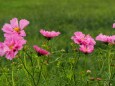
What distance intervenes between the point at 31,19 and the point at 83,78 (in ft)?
23.1

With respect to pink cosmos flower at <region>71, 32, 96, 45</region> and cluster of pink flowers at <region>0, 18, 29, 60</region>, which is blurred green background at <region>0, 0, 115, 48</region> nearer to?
pink cosmos flower at <region>71, 32, 96, 45</region>

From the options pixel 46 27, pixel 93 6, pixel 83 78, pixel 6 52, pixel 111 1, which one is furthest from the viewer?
pixel 111 1

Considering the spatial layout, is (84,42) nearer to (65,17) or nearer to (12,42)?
(12,42)

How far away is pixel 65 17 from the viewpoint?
10.7 m

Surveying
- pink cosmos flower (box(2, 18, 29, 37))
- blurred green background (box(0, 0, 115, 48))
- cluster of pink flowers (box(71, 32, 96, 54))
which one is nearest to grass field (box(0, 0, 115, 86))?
blurred green background (box(0, 0, 115, 48))

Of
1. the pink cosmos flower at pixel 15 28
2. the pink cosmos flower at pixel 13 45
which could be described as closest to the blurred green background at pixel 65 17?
the pink cosmos flower at pixel 15 28

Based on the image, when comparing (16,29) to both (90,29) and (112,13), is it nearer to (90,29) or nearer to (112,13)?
(90,29)

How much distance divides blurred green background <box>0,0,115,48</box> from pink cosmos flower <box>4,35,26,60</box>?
4267 mm

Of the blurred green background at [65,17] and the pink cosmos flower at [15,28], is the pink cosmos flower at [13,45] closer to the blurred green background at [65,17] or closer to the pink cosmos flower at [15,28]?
the pink cosmos flower at [15,28]

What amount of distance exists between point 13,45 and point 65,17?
26.2ft

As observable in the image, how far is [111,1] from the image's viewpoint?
14.9 metres

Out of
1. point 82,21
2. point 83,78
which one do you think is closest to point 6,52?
point 83,78

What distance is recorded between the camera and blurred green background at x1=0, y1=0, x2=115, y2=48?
28.0 ft

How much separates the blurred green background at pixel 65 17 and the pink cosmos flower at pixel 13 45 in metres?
4.27
